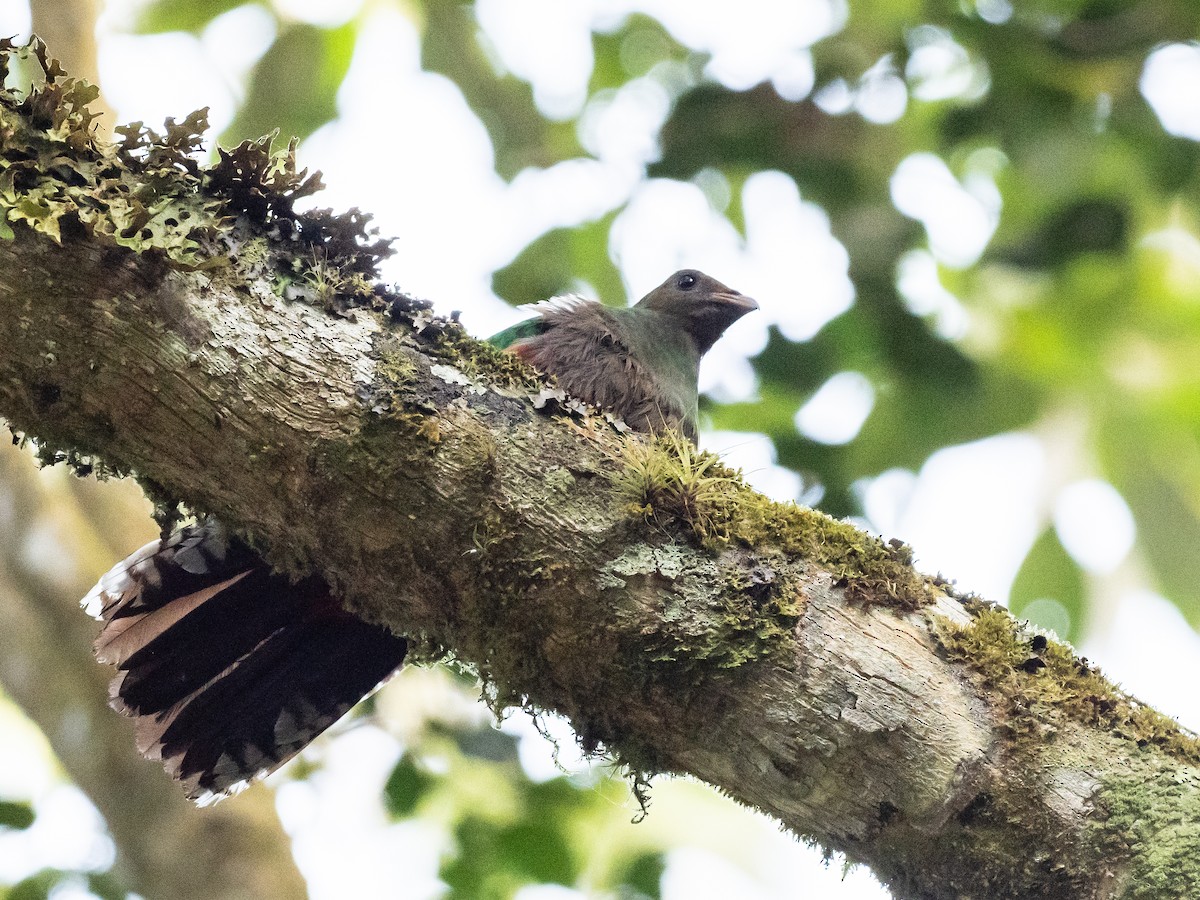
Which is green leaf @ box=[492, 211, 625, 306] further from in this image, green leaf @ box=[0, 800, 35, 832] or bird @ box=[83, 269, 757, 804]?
green leaf @ box=[0, 800, 35, 832]

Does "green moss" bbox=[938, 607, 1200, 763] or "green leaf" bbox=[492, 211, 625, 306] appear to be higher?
"green leaf" bbox=[492, 211, 625, 306]

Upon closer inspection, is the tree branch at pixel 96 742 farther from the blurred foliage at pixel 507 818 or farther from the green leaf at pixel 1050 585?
the green leaf at pixel 1050 585

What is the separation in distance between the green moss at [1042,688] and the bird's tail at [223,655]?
155cm

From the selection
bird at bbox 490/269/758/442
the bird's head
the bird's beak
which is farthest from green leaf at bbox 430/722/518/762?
the bird's beak

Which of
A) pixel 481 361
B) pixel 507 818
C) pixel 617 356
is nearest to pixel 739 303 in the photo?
pixel 617 356

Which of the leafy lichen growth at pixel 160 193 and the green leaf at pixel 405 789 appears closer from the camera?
the leafy lichen growth at pixel 160 193

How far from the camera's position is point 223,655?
3.29m

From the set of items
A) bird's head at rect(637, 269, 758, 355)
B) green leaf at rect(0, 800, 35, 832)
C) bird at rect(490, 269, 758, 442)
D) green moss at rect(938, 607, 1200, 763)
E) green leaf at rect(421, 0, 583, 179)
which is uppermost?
green leaf at rect(421, 0, 583, 179)

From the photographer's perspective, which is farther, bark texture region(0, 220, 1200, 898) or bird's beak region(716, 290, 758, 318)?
bird's beak region(716, 290, 758, 318)

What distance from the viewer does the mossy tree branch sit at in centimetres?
235

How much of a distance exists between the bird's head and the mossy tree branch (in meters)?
2.80

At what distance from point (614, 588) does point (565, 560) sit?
0.39ft

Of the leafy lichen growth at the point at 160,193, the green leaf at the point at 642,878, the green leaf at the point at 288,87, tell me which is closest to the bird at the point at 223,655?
the leafy lichen growth at the point at 160,193

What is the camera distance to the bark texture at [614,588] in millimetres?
2354
